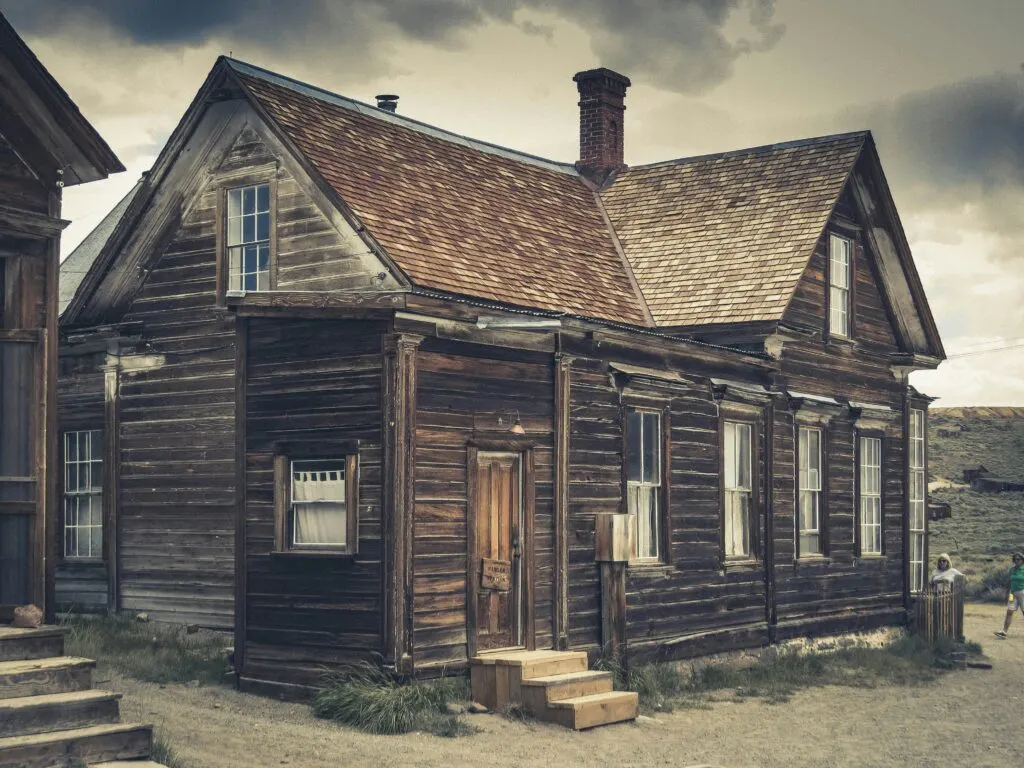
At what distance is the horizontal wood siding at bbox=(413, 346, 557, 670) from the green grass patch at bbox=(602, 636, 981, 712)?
1.42 metres

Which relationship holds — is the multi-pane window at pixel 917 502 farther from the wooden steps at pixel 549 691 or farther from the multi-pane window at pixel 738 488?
the wooden steps at pixel 549 691

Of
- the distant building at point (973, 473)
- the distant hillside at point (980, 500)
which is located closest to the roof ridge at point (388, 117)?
the distant hillside at point (980, 500)

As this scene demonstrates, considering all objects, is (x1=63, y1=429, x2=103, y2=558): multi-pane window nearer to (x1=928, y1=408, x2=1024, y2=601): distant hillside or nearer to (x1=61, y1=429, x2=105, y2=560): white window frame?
(x1=61, y1=429, x2=105, y2=560): white window frame

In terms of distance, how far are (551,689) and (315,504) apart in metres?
3.10

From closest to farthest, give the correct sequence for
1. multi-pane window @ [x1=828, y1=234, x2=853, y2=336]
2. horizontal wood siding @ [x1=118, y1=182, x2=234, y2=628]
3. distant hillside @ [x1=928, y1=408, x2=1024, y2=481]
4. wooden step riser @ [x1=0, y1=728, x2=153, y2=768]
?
wooden step riser @ [x1=0, y1=728, x2=153, y2=768]
horizontal wood siding @ [x1=118, y1=182, x2=234, y2=628]
multi-pane window @ [x1=828, y1=234, x2=853, y2=336]
distant hillside @ [x1=928, y1=408, x2=1024, y2=481]

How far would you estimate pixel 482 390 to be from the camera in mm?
15852

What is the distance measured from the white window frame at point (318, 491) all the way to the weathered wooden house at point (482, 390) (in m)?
0.03

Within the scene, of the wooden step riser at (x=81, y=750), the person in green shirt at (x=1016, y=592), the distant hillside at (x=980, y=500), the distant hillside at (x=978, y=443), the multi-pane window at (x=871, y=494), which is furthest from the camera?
the distant hillside at (x=978, y=443)

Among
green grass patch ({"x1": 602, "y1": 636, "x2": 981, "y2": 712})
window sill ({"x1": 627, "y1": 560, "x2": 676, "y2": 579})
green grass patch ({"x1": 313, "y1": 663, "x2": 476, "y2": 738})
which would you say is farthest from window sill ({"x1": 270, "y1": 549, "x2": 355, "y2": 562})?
window sill ({"x1": 627, "y1": 560, "x2": 676, "y2": 579})

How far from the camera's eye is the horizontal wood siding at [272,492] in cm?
1494

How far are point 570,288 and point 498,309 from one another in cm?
387

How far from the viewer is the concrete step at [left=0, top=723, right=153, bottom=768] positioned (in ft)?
33.8

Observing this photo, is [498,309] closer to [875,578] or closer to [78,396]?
[78,396]

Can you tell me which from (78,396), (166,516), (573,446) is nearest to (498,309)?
(573,446)
